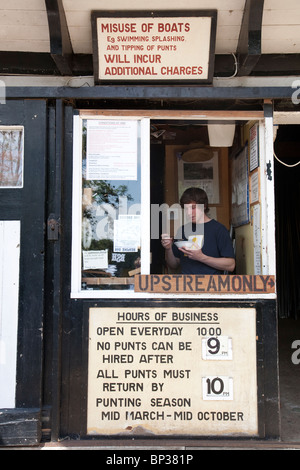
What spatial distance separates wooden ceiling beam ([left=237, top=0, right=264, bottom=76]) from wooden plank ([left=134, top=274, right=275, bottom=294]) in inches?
67.5

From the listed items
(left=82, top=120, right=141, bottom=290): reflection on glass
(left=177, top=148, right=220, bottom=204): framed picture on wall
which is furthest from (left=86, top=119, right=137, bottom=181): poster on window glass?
(left=177, top=148, right=220, bottom=204): framed picture on wall

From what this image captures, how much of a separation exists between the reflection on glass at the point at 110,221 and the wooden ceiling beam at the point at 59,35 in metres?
0.55

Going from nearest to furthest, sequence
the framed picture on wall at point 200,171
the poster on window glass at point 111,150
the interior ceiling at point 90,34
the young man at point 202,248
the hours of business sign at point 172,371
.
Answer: the hours of business sign at point 172,371
the interior ceiling at point 90,34
the poster on window glass at point 111,150
the young man at point 202,248
the framed picture on wall at point 200,171

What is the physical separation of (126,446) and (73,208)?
5.88 feet

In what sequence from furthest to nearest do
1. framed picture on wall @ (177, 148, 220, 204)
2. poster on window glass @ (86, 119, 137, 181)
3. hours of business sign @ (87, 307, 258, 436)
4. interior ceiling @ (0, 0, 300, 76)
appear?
framed picture on wall @ (177, 148, 220, 204) < poster on window glass @ (86, 119, 137, 181) < interior ceiling @ (0, 0, 300, 76) < hours of business sign @ (87, 307, 258, 436)

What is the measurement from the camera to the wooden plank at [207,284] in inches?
119

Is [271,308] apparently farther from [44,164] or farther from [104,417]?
[44,164]

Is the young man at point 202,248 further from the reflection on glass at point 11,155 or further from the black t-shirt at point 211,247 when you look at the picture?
the reflection on glass at point 11,155

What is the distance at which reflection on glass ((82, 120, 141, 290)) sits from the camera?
3.20 metres

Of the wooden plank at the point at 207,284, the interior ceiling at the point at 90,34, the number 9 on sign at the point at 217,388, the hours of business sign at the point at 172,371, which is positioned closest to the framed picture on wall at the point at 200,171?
the interior ceiling at the point at 90,34

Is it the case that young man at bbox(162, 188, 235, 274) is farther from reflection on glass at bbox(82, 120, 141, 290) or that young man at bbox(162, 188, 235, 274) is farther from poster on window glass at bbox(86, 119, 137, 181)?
poster on window glass at bbox(86, 119, 137, 181)

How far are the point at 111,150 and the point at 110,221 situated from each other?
569 mm

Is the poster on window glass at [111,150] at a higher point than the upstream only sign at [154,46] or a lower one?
lower
